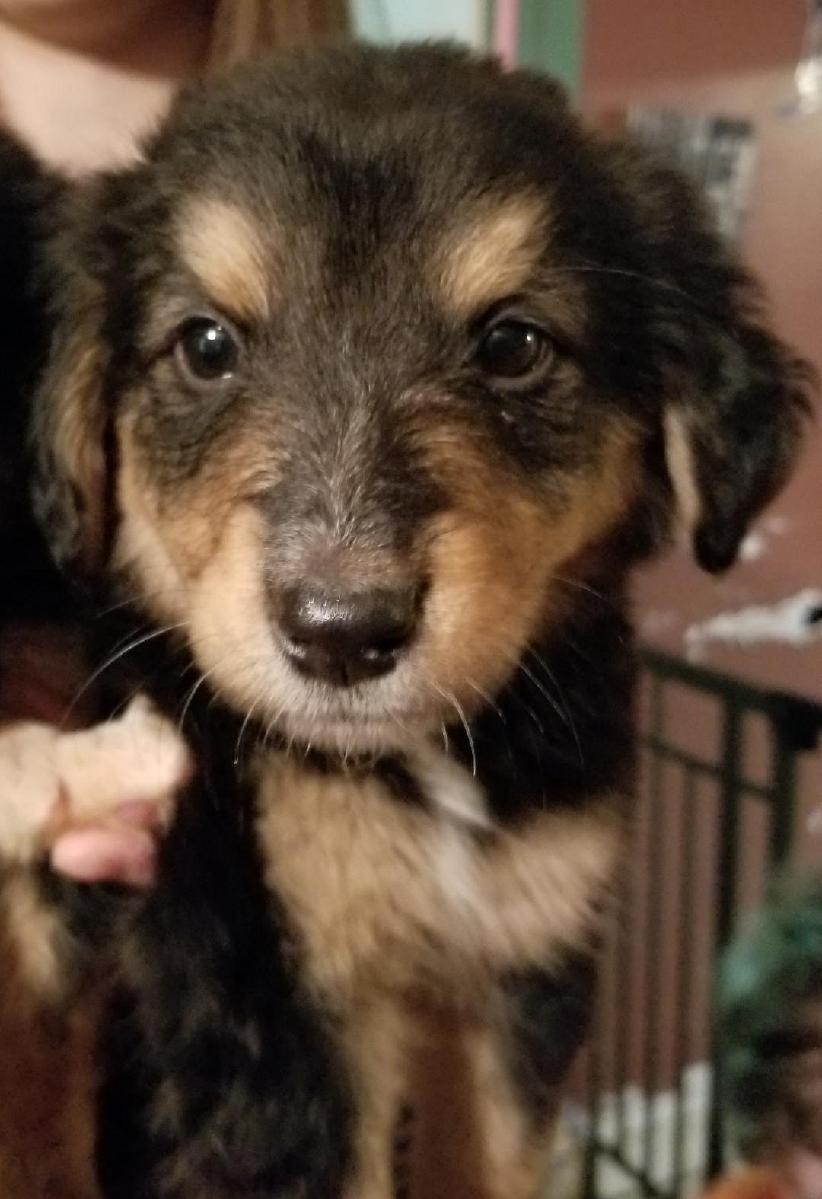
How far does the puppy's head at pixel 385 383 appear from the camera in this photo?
1037 millimetres

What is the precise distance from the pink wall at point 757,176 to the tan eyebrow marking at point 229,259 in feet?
4.97

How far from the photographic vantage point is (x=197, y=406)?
125cm

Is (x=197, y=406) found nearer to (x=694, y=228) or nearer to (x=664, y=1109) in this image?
(x=694, y=228)

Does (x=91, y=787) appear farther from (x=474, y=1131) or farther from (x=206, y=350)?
(x=474, y=1131)

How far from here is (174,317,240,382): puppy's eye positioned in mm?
1220

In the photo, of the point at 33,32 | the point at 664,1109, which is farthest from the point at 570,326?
the point at 664,1109

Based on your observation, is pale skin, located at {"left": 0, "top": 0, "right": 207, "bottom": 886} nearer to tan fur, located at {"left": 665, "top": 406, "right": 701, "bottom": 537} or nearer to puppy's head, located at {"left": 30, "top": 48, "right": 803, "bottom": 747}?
puppy's head, located at {"left": 30, "top": 48, "right": 803, "bottom": 747}

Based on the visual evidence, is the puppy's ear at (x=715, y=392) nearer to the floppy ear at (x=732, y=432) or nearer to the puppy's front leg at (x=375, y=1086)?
the floppy ear at (x=732, y=432)

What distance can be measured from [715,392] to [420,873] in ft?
1.90

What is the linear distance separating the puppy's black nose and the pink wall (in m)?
1.65

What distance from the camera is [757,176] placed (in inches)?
103

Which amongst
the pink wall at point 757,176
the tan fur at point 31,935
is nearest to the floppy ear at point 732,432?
the tan fur at point 31,935

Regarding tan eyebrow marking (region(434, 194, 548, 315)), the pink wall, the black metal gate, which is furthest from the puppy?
the pink wall

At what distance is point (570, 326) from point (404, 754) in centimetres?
45
